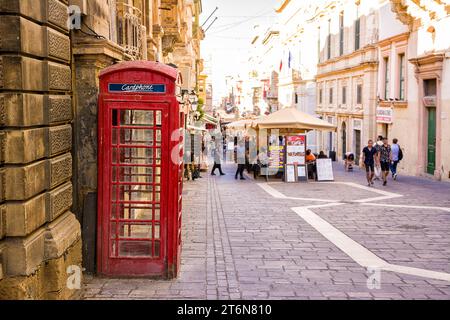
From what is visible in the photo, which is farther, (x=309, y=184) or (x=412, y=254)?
(x=309, y=184)

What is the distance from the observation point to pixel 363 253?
1032 centimetres

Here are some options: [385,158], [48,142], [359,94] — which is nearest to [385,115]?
[359,94]

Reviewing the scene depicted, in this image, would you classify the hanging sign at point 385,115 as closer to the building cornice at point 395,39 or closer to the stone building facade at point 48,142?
the building cornice at point 395,39

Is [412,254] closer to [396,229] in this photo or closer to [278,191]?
[396,229]

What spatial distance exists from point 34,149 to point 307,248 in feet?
18.8

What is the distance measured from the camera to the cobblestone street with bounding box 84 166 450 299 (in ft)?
26.3

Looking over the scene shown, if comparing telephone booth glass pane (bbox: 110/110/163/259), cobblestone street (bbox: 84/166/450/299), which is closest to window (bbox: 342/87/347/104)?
cobblestone street (bbox: 84/166/450/299)

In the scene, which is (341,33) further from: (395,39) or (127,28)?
(127,28)

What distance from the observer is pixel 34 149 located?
251 inches

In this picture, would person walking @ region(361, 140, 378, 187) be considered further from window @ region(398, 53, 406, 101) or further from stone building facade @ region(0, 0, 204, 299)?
stone building facade @ region(0, 0, 204, 299)
